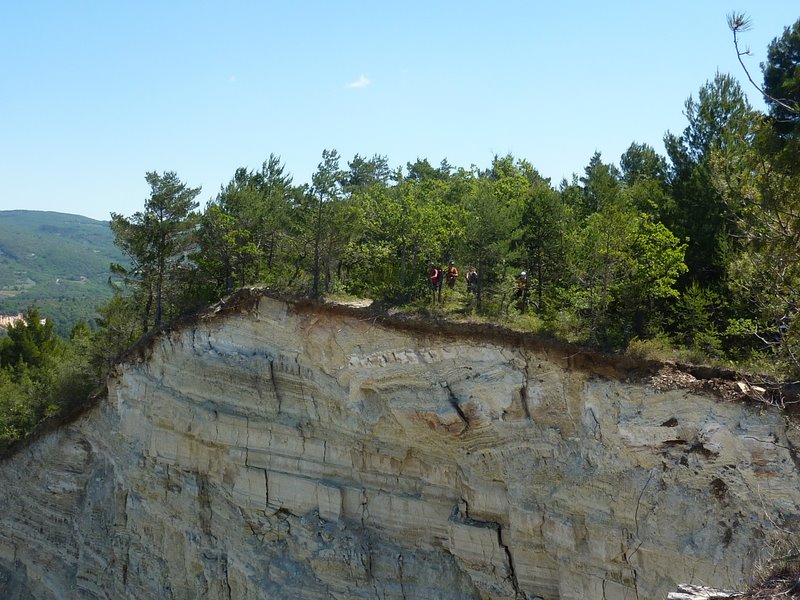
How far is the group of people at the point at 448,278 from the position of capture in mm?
18844

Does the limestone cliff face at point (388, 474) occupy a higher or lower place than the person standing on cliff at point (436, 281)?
lower

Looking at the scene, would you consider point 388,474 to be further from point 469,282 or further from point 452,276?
point 452,276

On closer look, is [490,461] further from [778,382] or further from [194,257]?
[194,257]

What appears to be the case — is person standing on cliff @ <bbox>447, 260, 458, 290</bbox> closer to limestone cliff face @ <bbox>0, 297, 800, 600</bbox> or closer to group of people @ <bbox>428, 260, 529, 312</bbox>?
group of people @ <bbox>428, 260, 529, 312</bbox>

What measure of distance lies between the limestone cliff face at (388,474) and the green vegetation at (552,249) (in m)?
1.27

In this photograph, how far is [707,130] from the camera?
2014 centimetres

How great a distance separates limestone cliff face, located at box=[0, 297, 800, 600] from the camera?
46.5 ft

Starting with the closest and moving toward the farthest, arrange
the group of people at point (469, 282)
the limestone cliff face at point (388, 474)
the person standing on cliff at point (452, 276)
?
the limestone cliff face at point (388, 474) → the group of people at point (469, 282) → the person standing on cliff at point (452, 276)

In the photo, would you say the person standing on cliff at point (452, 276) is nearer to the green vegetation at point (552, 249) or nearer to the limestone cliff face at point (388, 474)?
the green vegetation at point (552, 249)

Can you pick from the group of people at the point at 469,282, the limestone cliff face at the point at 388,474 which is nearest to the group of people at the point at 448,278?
the group of people at the point at 469,282

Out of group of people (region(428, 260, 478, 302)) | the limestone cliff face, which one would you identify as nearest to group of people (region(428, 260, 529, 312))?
group of people (region(428, 260, 478, 302))

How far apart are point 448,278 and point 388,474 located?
549cm

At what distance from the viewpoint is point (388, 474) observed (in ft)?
59.2

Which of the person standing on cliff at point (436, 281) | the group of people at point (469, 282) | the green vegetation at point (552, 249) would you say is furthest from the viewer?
the group of people at point (469, 282)
